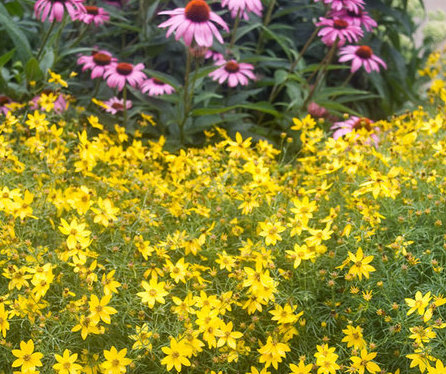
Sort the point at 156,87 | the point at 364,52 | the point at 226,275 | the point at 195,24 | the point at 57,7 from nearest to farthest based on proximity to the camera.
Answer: the point at 226,275
the point at 195,24
the point at 57,7
the point at 156,87
the point at 364,52

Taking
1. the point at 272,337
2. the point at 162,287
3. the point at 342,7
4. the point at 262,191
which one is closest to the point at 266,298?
the point at 272,337

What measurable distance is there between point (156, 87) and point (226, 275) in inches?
42.9

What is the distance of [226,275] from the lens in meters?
1.62

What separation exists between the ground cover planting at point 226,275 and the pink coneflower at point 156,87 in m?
0.63

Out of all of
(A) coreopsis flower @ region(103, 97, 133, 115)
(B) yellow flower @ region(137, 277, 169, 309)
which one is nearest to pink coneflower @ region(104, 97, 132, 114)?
(A) coreopsis flower @ region(103, 97, 133, 115)

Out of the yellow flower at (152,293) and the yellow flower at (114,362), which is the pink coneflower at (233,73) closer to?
the yellow flower at (152,293)

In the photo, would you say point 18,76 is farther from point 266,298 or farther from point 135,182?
point 266,298

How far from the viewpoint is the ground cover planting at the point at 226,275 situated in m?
1.34

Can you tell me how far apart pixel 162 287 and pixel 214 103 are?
56.2 inches

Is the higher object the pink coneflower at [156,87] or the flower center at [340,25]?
the flower center at [340,25]

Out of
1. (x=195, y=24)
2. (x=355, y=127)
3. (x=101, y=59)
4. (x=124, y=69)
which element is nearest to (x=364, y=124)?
(x=355, y=127)

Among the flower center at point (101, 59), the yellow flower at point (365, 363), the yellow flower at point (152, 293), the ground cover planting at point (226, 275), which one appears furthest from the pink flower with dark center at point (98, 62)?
the yellow flower at point (365, 363)

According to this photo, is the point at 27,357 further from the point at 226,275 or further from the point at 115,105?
the point at 115,105

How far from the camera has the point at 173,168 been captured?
1849mm
